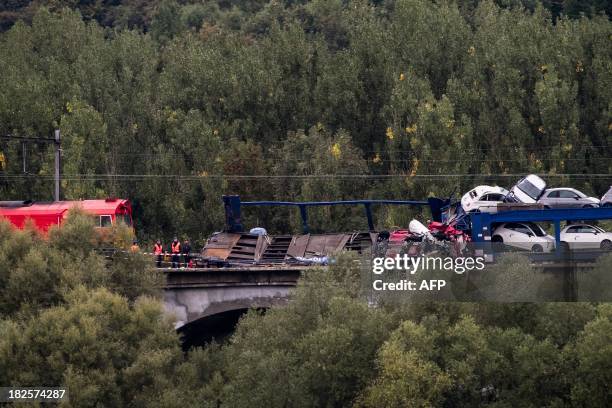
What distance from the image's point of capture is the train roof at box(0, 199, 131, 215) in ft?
197

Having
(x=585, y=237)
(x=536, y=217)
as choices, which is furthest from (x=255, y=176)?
(x=536, y=217)

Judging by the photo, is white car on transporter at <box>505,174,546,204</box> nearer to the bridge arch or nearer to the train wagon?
the bridge arch

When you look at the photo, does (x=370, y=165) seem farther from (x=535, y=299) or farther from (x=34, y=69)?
(x=535, y=299)

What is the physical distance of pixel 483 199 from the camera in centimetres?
5250

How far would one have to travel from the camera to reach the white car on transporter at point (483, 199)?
5209 centimetres

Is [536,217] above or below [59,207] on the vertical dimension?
above

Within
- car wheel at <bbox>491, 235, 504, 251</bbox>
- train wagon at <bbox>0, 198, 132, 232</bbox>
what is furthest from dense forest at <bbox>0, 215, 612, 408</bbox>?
train wagon at <bbox>0, 198, 132, 232</bbox>

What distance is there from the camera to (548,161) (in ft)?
244

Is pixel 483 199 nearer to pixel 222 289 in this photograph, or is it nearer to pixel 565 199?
pixel 565 199

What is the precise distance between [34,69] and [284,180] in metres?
19.0

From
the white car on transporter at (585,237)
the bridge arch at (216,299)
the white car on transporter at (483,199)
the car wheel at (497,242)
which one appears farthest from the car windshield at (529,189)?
the bridge arch at (216,299)

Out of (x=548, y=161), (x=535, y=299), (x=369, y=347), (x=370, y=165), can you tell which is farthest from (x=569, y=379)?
(x=370, y=165)

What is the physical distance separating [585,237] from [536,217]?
2.68 metres

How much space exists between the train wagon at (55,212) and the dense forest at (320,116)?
11.0m
